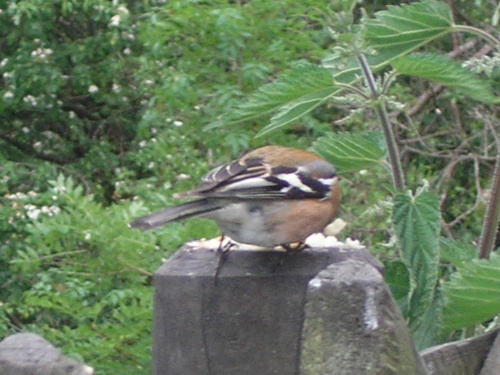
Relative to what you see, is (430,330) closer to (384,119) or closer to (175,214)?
(384,119)

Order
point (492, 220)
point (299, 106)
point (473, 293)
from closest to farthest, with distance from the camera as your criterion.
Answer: point (473, 293), point (299, 106), point (492, 220)

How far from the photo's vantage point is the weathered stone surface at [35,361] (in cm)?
150

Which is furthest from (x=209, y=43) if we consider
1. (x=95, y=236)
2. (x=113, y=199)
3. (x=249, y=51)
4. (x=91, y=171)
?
(x=91, y=171)

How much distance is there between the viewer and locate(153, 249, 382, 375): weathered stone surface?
6.21 ft

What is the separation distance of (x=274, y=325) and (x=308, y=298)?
416 mm

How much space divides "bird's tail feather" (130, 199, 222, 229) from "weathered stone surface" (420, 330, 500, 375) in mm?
699

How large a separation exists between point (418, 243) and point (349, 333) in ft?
4.24

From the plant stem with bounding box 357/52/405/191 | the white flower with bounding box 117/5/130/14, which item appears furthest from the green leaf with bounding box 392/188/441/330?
the white flower with bounding box 117/5/130/14

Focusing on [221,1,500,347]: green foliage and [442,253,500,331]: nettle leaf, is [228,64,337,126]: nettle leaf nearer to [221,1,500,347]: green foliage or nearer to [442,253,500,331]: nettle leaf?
[221,1,500,347]: green foliage

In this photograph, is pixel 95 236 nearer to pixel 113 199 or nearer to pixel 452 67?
pixel 452 67

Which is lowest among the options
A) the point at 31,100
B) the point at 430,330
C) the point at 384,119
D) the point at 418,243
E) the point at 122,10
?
the point at 31,100

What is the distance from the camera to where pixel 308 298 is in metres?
1.49

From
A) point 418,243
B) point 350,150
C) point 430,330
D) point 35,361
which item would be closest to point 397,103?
point 350,150

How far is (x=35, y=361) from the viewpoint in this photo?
1513mm
